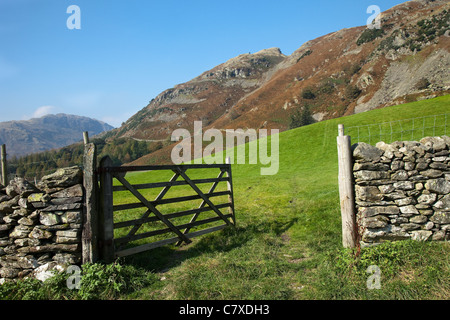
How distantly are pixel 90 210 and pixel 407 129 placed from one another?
29.1 m

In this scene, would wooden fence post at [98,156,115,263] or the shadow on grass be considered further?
the shadow on grass

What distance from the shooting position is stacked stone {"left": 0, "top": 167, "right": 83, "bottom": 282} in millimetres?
5359

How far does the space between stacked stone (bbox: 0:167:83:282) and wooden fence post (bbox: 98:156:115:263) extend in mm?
420

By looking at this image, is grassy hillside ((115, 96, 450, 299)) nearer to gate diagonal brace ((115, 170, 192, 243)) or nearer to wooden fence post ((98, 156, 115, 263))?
gate diagonal brace ((115, 170, 192, 243))

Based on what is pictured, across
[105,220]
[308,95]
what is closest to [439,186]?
[105,220]

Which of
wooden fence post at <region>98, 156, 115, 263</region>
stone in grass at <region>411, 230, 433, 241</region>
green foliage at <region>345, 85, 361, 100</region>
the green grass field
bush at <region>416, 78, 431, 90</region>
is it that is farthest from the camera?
green foliage at <region>345, 85, 361, 100</region>

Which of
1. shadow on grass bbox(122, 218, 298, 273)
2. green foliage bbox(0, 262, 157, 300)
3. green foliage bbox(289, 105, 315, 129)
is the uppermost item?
green foliage bbox(289, 105, 315, 129)

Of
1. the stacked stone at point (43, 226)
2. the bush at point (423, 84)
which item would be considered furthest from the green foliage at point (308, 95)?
the stacked stone at point (43, 226)

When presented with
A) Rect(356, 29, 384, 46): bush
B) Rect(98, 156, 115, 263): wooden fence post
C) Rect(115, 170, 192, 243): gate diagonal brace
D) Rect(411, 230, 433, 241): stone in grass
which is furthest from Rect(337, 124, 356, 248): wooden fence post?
Rect(356, 29, 384, 46): bush

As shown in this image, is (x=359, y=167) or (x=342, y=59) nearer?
(x=359, y=167)

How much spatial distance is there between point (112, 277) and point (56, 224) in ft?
5.09

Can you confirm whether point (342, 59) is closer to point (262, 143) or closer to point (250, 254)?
Answer: point (262, 143)
